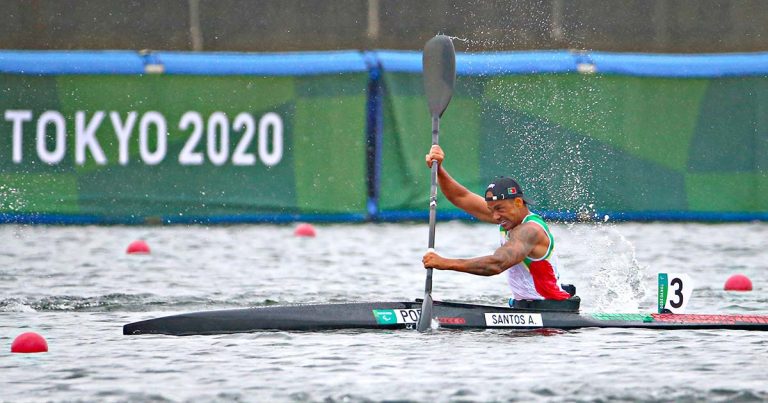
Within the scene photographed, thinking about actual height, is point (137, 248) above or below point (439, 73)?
below

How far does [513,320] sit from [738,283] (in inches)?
130

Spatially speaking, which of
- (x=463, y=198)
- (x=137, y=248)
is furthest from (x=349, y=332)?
(x=137, y=248)

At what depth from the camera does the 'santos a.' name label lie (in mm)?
11031

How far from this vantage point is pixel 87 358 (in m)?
9.91

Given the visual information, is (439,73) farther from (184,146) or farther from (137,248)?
(184,146)

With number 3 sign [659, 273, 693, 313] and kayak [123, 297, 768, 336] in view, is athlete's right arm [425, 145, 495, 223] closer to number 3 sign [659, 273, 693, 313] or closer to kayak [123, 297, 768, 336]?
kayak [123, 297, 768, 336]

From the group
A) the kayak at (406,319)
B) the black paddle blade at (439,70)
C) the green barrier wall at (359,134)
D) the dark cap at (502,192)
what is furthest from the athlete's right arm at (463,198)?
the green barrier wall at (359,134)

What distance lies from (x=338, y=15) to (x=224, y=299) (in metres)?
10.8

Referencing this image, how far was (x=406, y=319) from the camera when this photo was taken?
11117 mm

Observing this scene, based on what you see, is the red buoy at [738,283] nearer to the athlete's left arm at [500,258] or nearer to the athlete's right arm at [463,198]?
the athlete's right arm at [463,198]

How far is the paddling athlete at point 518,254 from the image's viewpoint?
1098cm

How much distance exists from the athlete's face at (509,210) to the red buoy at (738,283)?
3.03 m

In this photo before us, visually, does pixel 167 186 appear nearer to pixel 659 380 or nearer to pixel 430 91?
pixel 430 91

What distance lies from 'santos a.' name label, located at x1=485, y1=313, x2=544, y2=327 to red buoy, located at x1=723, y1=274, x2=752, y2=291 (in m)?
3.11
